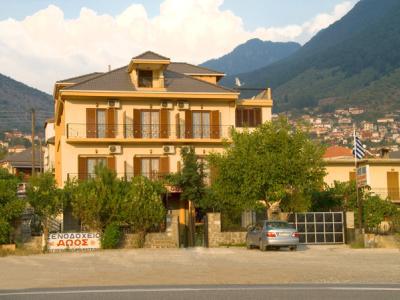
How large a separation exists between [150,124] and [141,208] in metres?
12.8

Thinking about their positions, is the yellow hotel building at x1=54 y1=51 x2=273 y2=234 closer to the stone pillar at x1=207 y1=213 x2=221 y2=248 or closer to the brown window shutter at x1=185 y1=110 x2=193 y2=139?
the brown window shutter at x1=185 y1=110 x2=193 y2=139

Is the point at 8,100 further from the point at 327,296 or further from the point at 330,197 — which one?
the point at 327,296

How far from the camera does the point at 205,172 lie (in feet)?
164

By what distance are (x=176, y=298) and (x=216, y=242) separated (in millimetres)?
25762

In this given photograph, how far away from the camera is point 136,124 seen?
171 feet

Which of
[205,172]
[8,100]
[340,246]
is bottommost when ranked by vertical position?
[340,246]

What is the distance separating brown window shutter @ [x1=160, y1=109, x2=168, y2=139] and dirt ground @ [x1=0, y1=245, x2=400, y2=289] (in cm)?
1786

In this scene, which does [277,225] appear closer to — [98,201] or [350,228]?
[350,228]

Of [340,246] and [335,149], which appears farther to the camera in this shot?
[335,149]

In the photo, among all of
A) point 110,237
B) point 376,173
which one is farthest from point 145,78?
point 376,173

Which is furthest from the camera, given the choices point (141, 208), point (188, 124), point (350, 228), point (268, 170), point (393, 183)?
point (393, 183)

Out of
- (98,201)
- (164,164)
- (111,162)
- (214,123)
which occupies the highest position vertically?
(214,123)

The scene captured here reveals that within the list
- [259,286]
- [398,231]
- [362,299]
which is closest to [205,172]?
[398,231]

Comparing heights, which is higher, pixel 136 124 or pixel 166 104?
pixel 166 104
